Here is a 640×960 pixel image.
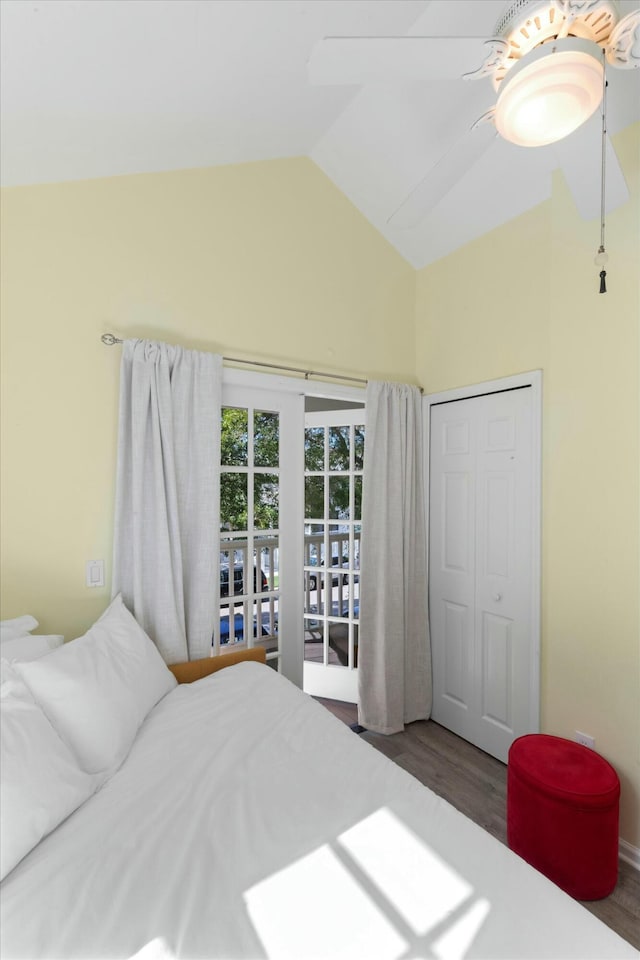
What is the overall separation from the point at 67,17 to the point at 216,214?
3.52 feet

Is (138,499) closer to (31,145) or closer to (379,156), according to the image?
(31,145)

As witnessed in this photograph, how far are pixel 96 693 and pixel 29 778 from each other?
A: 36 centimetres

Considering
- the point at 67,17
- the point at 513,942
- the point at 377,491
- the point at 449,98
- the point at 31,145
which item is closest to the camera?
the point at 513,942

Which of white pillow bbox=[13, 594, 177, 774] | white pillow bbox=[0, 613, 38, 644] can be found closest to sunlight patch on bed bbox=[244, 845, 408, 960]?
white pillow bbox=[13, 594, 177, 774]

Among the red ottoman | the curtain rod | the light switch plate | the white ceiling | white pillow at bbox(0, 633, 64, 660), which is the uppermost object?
the white ceiling

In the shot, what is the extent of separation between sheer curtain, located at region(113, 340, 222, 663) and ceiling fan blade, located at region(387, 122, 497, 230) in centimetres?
112

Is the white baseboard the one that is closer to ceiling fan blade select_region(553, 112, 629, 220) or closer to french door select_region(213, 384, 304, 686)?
french door select_region(213, 384, 304, 686)

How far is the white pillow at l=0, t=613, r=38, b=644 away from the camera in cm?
166

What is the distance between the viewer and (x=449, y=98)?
2.03 m

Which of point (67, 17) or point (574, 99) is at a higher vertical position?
point (67, 17)

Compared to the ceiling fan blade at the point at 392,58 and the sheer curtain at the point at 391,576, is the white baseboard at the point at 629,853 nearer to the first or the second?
the sheer curtain at the point at 391,576

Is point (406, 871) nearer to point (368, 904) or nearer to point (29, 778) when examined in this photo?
point (368, 904)

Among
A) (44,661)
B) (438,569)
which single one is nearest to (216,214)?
(44,661)

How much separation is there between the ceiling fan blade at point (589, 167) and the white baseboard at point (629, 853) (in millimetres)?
A: 2462
